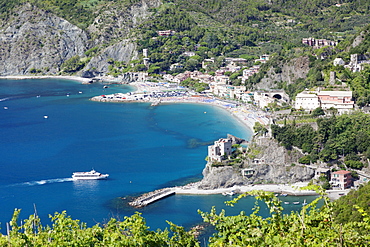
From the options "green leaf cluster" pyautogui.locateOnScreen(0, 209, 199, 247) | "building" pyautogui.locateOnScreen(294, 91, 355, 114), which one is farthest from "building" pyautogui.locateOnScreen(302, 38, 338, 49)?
"green leaf cluster" pyautogui.locateOnScreen(0, 209, 199, 247)

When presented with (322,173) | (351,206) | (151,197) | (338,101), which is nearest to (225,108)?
(338,101)

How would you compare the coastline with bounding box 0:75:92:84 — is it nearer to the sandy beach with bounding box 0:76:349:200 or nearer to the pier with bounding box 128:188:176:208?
the sandy beach with bounding box 0:76:349:200

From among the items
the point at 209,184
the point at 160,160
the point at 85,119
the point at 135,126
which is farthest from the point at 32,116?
the point at 209,184

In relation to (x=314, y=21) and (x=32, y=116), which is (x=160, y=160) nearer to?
(x=32, y=116)

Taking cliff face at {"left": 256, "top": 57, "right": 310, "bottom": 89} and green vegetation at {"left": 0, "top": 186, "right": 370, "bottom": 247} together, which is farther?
cliff face at {"left": 256, "top": 57, "right": 310, "bottom": 89}

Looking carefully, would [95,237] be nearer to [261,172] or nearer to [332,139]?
[261,172]
